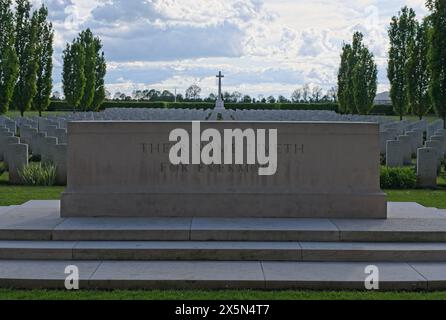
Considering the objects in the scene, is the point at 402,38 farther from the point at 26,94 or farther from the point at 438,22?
the point at 26,94

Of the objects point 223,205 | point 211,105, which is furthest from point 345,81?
point 223,205

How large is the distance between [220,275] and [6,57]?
25.7 metres

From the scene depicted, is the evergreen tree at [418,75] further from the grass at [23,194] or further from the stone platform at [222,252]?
the stone platform at [222,252]

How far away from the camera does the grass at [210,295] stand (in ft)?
18.3

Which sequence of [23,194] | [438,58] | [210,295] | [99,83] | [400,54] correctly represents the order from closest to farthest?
[210,295] < [23,194] < [438,58] < [400,54] < [99,83]

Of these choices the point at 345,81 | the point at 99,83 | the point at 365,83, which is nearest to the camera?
→ the point at 365,83

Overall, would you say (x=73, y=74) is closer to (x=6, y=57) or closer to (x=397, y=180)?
(x=6, y=57)

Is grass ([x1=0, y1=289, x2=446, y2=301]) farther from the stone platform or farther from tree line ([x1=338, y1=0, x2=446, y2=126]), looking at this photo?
tree line ([x1=338, y1=0, x2=446, y2=126])

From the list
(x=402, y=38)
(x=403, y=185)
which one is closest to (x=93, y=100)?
(x=402, y=38)

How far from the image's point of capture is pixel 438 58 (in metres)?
24.0

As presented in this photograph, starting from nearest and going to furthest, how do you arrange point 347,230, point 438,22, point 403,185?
point 347,230 < point 403,185 < point 438,22

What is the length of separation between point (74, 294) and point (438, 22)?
2179 cm

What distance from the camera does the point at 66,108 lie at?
194 ft

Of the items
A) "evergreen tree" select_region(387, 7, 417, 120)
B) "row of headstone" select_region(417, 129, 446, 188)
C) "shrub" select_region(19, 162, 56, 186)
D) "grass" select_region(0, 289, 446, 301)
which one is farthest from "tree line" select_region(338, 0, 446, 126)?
"grass" select_region(0, 289, 446, 301)
